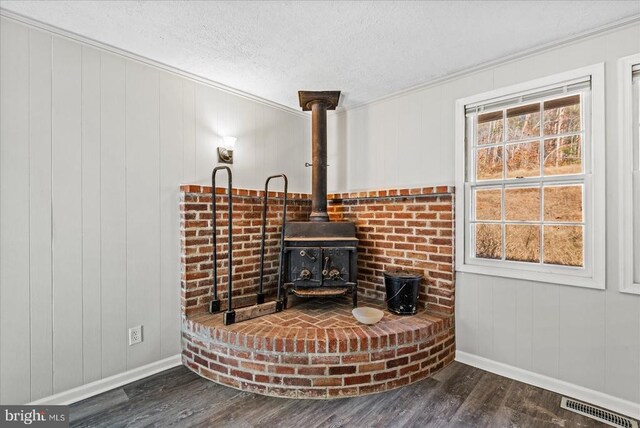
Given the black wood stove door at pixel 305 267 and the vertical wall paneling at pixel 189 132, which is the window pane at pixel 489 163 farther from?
the vertical wall paneling at pixel 189 132

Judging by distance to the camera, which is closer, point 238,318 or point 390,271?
point 238,318

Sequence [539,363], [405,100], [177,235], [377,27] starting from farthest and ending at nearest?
[405,100] < [177,235] < [539,363] < [377,27]

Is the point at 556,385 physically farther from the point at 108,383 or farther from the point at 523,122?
the point at 108,383

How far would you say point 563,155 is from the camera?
2.36 metres

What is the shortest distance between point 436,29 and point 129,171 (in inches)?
96.9

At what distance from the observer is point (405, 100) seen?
3.16 meters

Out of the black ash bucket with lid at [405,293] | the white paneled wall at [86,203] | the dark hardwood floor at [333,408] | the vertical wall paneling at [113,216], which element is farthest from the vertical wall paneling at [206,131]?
the black ash bucket with lid at [405,293]

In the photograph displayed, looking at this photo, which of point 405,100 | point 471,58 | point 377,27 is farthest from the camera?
point 405,100

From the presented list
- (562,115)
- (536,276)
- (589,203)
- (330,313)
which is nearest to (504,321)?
(536,276)

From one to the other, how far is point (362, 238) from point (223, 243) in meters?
1.46

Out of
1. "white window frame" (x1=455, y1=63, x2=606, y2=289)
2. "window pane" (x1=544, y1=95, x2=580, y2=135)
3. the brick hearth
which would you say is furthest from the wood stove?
"window pane" (x1=544, y1=95, x2=580, y2=135)

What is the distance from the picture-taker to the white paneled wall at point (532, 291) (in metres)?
2.08

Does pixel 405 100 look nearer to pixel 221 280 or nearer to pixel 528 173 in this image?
pixel 528 173

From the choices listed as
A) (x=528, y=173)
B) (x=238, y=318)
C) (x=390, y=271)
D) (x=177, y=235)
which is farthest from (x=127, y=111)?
(x=528, y=173)
